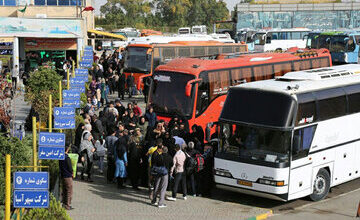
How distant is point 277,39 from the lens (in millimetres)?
67938

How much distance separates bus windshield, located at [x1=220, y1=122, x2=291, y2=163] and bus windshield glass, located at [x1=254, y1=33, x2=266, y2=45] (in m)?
50.1

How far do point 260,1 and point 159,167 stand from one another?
3589 inches

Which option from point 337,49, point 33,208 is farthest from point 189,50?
point 33,208

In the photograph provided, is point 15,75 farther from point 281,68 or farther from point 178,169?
point 178,169

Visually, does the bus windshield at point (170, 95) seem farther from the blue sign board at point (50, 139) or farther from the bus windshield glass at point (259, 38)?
the bus windshield glass at point (259, 38)

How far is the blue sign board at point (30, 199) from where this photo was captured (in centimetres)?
1133

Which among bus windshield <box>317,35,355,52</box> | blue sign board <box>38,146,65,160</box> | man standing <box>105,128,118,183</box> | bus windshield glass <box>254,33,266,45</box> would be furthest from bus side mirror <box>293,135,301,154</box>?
bus windshield glass <box>254,33,266,45</box>

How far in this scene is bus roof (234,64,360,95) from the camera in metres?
17.2

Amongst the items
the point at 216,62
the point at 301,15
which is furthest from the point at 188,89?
the point at 301,15

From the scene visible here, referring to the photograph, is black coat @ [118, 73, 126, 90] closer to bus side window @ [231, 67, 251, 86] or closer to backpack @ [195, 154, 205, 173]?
bus side window @ [231, 67, 251, 86]

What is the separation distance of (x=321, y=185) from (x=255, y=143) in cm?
243

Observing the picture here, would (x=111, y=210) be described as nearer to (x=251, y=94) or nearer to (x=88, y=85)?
(x=251, y=94)

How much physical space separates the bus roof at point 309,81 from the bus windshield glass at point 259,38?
45557 millimetres

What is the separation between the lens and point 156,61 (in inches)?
1490
